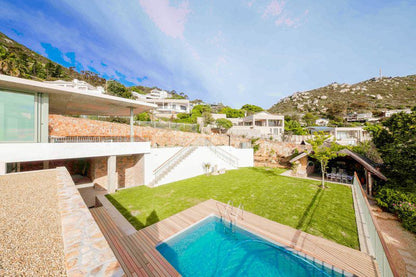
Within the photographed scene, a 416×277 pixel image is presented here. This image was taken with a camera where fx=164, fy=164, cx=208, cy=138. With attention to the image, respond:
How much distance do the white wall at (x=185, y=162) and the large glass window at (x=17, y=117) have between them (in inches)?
248

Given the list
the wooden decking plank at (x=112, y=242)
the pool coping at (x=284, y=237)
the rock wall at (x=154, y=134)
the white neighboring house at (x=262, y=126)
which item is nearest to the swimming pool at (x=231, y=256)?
the pool coping at (x=284, y=237)

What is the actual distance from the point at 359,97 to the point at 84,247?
100558 mm

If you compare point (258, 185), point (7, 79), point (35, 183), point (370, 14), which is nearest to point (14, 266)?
point (35, 183)

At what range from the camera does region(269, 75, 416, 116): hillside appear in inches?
2422

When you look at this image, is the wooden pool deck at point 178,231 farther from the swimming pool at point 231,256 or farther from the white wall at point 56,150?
the white wall at point 56,150

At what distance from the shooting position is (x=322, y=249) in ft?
18.0

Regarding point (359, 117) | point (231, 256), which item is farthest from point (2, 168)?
point (359, 117)

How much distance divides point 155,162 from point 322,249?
11457 millimetres

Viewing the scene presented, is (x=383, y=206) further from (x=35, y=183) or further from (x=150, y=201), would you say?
(x=35, y=183)

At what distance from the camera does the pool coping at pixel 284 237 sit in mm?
4895

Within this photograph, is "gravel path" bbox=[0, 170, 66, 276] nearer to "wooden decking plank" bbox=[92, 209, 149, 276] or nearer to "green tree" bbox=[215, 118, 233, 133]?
"wooden decking plank" bbox=[92, 209, 149, 276]

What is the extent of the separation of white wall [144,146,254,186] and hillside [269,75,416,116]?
59.7 meters

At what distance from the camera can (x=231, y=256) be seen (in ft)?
19.0

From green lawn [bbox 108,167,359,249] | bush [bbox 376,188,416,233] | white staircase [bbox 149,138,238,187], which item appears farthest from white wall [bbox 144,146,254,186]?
bush [bbox 376,188,416,233]
